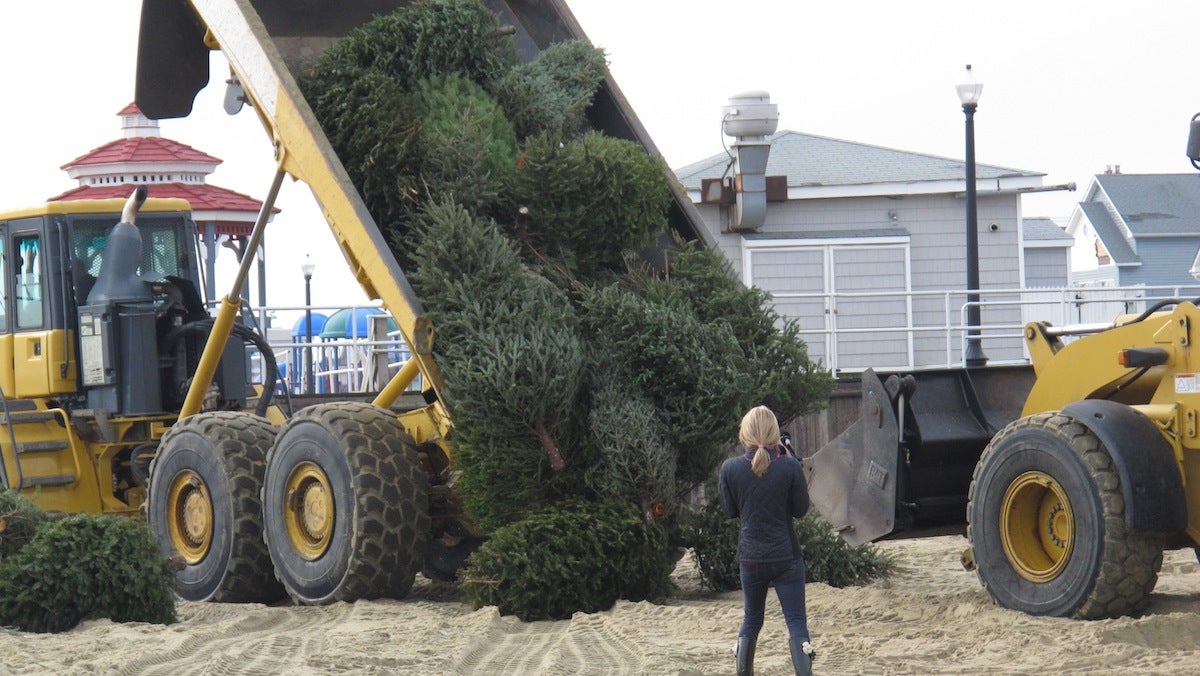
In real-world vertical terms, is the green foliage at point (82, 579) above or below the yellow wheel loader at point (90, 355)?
below

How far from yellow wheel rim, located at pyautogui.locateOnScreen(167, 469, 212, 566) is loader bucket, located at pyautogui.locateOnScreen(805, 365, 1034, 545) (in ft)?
13.5

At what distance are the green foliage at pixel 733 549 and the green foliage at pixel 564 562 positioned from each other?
730 mm

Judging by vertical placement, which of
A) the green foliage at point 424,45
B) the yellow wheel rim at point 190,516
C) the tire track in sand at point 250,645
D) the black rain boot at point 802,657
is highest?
the green foliage at point 424,45

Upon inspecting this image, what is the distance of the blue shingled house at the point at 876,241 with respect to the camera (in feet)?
78.8

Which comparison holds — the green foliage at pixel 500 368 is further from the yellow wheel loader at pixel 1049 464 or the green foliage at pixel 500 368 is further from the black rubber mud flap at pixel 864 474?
the yellow wheel loader at pixel 1049 464

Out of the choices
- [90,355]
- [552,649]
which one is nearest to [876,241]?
[90,355]

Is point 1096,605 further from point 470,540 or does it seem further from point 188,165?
point 188,165

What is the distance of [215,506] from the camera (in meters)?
10.6

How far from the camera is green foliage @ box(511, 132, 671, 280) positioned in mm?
9898

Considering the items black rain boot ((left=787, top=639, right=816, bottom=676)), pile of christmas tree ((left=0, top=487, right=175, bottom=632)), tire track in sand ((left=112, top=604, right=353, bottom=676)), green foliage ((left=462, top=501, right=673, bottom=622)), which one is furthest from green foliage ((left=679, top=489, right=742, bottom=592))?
pile of christmas tree ((left=0, top=487, right=175, bottom=632))

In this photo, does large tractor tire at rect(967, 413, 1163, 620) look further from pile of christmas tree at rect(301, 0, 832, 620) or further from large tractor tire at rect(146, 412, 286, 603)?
large tractor tire at rect(146, 412, 286, 603)

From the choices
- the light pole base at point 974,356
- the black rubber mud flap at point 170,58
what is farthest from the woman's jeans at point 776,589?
the light pole base at point 974,356

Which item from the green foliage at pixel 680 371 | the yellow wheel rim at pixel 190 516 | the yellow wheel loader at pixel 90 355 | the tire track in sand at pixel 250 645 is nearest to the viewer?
the tire track in sand at pixel 250 645

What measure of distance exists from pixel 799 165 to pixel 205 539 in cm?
1666
